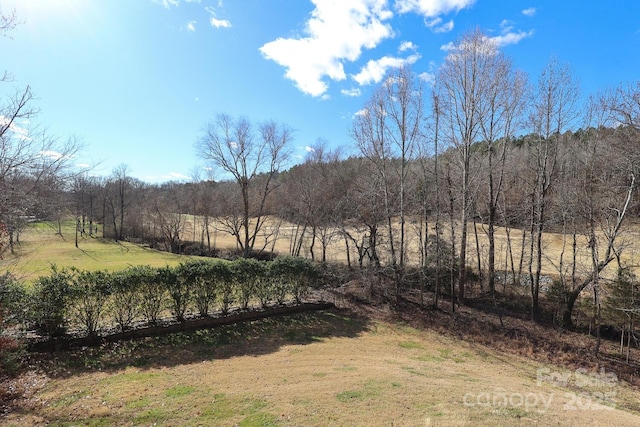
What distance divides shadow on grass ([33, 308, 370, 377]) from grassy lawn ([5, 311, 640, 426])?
0.15 feet

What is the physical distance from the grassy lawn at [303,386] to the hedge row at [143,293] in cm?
88

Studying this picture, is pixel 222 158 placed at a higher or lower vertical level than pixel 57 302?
higher

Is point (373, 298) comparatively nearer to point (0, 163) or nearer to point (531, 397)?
point (531, 397)

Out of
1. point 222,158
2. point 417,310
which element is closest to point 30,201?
point 417,310

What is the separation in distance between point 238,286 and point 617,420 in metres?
10.6

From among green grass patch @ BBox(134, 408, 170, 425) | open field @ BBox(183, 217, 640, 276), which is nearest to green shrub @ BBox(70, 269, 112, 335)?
green grass patch @ BBox(134, 408, 170, 425)

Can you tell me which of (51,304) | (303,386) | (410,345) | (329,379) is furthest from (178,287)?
(410,345)

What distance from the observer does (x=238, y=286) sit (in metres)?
11.7

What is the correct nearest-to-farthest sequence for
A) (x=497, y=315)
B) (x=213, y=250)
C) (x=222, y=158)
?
(x=497, y=315) < (x=222, y=158) < (x=213, y=250)

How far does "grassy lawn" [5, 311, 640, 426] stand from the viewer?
521cm

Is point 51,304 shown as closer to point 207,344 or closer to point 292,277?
point 207,344

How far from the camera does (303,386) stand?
6.58 meters

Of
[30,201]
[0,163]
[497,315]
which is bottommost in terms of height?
[497,315]

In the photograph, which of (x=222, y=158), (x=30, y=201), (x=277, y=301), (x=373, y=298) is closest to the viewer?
(x=30, y=201)
